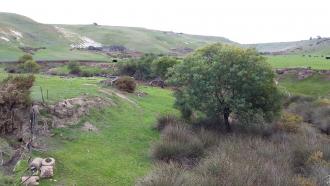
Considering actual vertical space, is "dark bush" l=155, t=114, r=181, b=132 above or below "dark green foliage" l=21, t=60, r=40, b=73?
above

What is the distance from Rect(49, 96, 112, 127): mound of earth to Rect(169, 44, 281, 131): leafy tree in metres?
6.56

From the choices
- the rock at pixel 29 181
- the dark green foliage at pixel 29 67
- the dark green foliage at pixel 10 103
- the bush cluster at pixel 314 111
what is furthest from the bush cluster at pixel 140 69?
the rock at pixel 29 181

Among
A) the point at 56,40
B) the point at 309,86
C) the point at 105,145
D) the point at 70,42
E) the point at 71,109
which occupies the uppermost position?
the point at 71,109

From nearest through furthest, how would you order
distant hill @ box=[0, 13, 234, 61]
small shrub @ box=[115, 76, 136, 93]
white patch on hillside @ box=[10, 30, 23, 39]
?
1. small shrub @ box=[115, 76, 136, 93]
2. distant hill @ box=[0, 13, 234, 61]
3. white patch on hillside @ box=[10, 30, 23, 39]

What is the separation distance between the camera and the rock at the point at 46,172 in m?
17.2

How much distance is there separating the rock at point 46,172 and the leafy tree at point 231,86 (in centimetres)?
1341

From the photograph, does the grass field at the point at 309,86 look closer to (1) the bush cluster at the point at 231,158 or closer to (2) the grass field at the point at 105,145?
(1) the bush cluster at the point at 231,158

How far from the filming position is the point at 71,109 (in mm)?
24656

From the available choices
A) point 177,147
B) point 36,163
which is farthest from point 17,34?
point 36,163

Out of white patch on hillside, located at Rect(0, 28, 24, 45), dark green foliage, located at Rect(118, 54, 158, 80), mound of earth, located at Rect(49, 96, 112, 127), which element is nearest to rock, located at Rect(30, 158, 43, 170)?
mound of earth, located at Rect(49, 96, 112, 127)

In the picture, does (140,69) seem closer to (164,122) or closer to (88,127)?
(164,122)

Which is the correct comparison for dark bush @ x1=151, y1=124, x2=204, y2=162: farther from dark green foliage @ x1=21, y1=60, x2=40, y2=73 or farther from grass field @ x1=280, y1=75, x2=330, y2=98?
dark green foliage @ x1=21, y1=60, x2=40, y2=73

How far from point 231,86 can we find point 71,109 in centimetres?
1088

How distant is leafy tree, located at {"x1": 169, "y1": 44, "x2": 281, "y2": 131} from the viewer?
94.4ft
